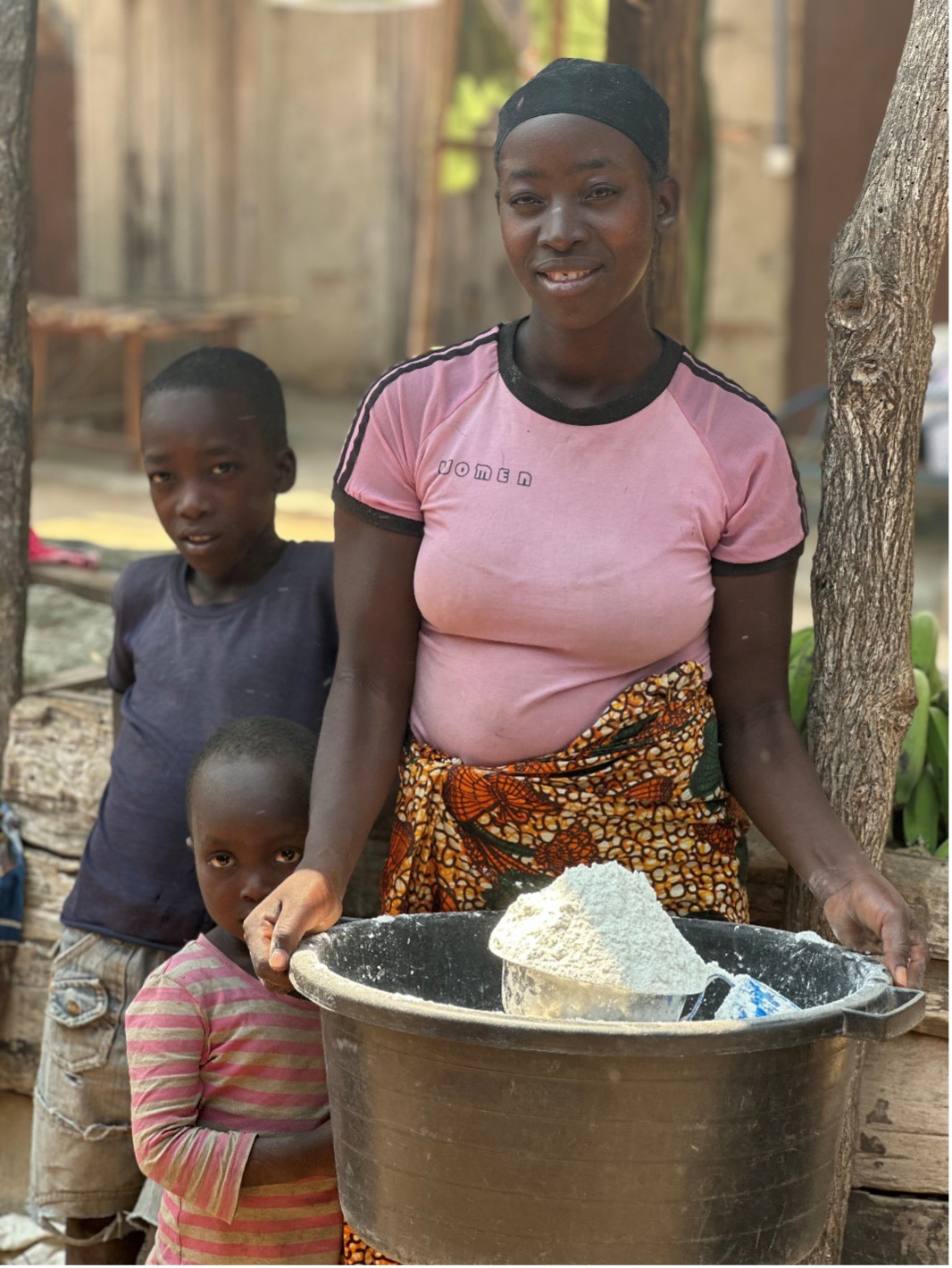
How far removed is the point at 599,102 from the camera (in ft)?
6.38

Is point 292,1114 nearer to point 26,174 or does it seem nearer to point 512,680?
point 512,680

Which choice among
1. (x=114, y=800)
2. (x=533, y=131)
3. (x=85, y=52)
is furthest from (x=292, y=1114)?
(x=85, y=52)

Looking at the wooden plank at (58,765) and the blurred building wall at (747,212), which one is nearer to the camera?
the wooden plank at (58,765)

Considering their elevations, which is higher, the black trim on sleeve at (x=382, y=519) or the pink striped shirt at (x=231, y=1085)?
the black trim on sleeve at (x=382, y=519)

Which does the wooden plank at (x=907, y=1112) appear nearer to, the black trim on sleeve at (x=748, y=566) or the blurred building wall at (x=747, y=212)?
the black trim on sleeve at (x=748, y=566)

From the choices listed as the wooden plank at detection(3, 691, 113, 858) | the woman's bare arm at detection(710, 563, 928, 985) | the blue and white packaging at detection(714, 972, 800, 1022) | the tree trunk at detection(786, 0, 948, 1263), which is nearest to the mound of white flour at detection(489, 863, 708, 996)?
the blue and white packaging at detection(714, 972, 800, 1022)

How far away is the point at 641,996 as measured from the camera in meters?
1.70

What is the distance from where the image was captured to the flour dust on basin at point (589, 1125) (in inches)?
60.8

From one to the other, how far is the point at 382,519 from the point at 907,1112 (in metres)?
1.38

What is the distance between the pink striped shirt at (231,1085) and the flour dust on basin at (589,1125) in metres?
0.48

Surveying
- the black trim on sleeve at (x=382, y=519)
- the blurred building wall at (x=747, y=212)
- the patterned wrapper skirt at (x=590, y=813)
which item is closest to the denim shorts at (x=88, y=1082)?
the patterned wrapper skirt at (x=590, y=813)

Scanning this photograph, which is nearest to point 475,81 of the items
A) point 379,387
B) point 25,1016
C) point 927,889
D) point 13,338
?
point 13,338

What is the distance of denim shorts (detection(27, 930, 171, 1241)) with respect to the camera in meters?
2.58

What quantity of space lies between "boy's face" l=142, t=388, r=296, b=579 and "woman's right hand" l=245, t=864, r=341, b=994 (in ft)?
2.60
